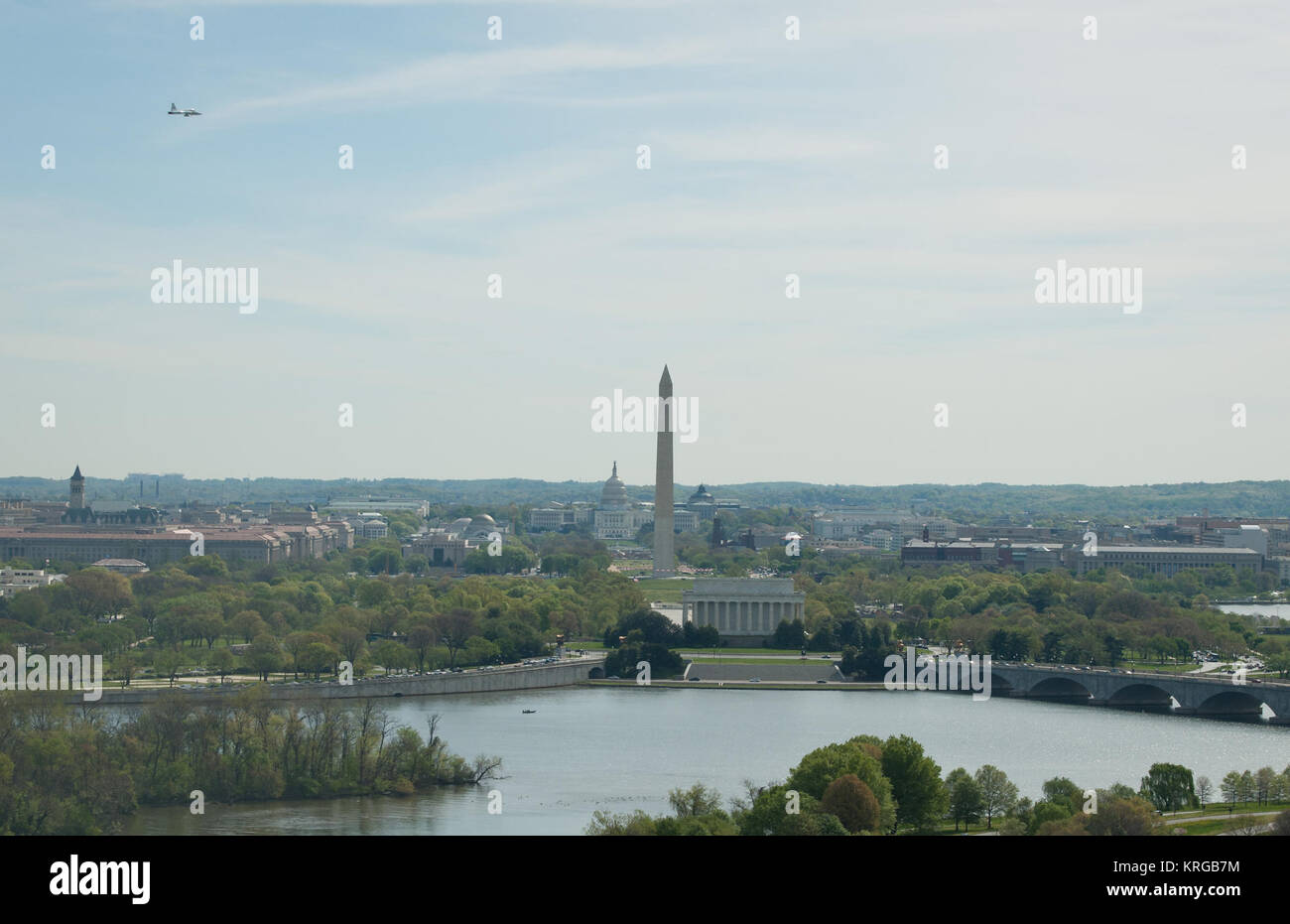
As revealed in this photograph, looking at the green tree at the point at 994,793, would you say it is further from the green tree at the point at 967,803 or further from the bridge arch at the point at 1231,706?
the bridge arch at the point at 1231,706

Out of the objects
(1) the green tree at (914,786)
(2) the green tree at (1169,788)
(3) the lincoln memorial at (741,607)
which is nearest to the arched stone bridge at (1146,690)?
(3) the lincoln memorial at (741,607)

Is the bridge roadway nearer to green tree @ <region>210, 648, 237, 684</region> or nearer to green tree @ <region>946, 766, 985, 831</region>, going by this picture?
green tree @ <region>210, 648, 237, 684</region>

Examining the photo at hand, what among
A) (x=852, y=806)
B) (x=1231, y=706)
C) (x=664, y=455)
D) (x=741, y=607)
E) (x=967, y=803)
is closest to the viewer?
(x=852, y=806)

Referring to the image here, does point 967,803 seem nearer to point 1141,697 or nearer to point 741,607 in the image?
point 1141,697

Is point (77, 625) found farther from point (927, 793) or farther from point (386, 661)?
point (927, 793)

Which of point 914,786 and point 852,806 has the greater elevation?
point 852,806

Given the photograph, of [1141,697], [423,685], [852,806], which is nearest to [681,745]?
[852,806]

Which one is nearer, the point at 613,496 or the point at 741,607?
the point at 741,607
